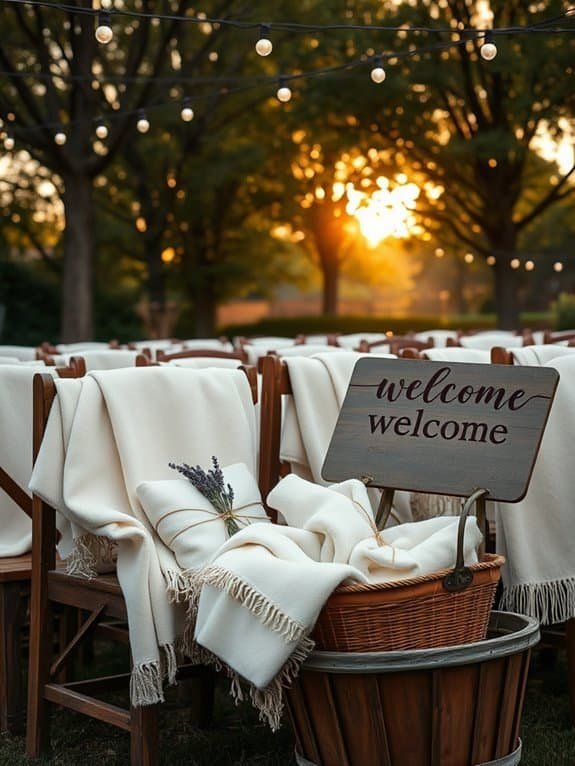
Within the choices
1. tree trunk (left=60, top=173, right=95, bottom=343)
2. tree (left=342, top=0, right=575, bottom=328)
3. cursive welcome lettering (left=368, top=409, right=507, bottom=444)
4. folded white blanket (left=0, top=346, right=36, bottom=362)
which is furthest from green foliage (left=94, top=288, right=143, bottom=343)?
cursive welcome lettering (left=368, top=409, right=507, bottom=444)

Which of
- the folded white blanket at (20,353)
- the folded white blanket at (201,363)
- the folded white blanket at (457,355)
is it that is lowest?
the folded white blanket at (20,353)

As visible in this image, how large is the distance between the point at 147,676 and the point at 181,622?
0.51ft

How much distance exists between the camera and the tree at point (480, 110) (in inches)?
658

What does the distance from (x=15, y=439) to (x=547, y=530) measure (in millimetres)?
1785

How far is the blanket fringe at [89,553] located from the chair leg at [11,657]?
54 cm

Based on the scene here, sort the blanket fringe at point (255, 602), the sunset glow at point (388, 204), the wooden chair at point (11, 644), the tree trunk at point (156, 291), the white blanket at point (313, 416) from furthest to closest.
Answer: the tree trunk at point (156, 291)
the sunset glow at point (388, 204)
the white blanket at point (313, 416)
the wooden chair at point (11, 644)
the blanket fringe at point (255, 602)

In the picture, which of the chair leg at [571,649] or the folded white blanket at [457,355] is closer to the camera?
the chair leg at [571,649]

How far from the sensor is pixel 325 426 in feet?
12.7

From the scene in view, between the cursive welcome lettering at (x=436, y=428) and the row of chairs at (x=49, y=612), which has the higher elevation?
the cursive welcome lettering at (x=436, y=428)

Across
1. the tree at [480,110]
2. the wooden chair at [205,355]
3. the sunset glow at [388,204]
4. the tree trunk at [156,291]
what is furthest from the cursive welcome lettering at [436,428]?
the tree trunk at [156,291]

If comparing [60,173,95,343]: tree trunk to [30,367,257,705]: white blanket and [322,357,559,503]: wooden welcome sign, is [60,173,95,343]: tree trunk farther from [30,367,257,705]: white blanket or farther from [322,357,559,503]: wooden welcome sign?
[322,357,559,503]: wooden welcome sign

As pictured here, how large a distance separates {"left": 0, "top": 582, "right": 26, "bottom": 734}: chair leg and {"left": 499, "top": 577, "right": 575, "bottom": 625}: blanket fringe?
149 cm

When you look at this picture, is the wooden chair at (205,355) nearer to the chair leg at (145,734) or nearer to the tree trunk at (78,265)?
the chair leg at (145,734)

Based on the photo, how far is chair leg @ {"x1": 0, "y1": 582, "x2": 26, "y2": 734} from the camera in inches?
145
